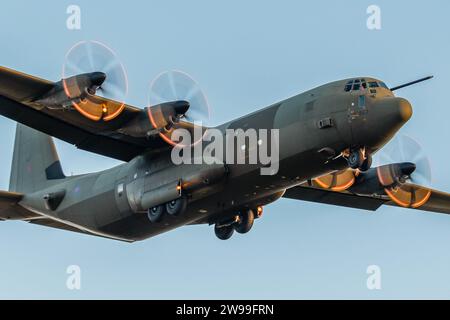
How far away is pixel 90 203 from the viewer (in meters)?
41.5

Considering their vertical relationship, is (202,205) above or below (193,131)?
below

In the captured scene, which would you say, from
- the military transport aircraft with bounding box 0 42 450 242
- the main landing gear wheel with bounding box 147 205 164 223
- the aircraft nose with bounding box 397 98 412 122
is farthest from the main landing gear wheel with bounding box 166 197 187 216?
the aircraft nose with bounding box 397 98 412 122

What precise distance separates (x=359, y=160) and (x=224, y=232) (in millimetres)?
8015

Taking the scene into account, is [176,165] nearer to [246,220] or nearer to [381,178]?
[246,220]

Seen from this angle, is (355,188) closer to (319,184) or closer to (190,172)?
(319,184)

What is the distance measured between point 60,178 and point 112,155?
15.0 feet

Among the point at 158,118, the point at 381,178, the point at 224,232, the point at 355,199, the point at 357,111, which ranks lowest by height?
the point at 224,232

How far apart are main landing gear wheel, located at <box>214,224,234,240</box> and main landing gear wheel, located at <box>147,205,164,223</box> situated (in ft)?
11.2

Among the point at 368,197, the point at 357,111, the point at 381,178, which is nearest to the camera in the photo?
the point at 357,111

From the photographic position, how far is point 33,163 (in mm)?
46156

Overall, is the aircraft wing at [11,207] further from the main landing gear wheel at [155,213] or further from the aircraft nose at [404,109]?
the aircraft nose at [404,109]

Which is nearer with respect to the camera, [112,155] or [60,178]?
[112,155]

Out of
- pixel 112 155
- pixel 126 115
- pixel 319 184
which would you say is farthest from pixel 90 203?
pixel 319 184

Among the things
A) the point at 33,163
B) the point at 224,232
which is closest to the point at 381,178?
the point at 224,232
